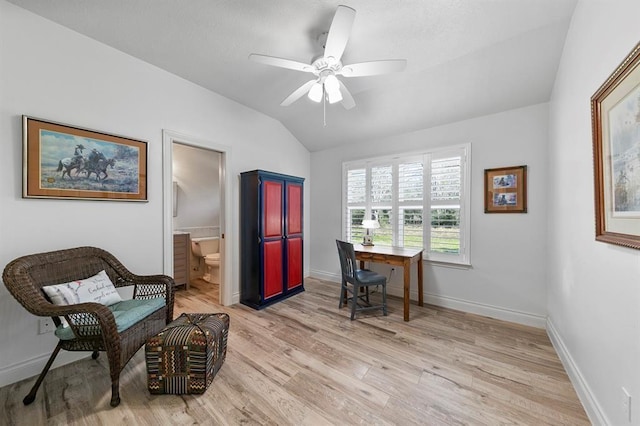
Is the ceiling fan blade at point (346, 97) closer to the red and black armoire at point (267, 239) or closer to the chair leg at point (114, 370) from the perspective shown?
the red and black armoire at point (267, 239)

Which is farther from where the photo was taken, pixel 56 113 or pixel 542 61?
pixel 542 61

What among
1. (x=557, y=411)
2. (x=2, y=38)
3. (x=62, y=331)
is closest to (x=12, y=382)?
(x=62, y=331)

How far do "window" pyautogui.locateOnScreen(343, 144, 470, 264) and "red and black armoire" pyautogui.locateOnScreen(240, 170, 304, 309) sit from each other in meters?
1.09

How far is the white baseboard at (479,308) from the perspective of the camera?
8.49 feet

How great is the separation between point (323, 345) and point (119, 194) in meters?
2.49

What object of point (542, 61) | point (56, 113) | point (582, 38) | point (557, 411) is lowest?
point (557, 411)

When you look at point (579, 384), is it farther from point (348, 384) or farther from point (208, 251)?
point (208, 251)

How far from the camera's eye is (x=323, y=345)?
226cm

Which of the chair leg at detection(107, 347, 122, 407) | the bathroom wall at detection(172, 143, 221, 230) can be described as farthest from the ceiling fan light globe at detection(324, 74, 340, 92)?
the bathroom wall at detection(172, 143, 221, 230)

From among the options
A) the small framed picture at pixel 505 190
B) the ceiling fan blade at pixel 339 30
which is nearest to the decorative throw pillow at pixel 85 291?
the ceiling fan blade at pixel 339 30

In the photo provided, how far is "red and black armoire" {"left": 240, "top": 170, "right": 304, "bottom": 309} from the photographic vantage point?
3109 millimetres

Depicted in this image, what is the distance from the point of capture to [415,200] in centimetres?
337

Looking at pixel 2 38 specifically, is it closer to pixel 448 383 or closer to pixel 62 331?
pixel 62 331

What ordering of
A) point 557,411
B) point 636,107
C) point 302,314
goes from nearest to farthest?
point 636,107 < point 557,411 < point 302,314
